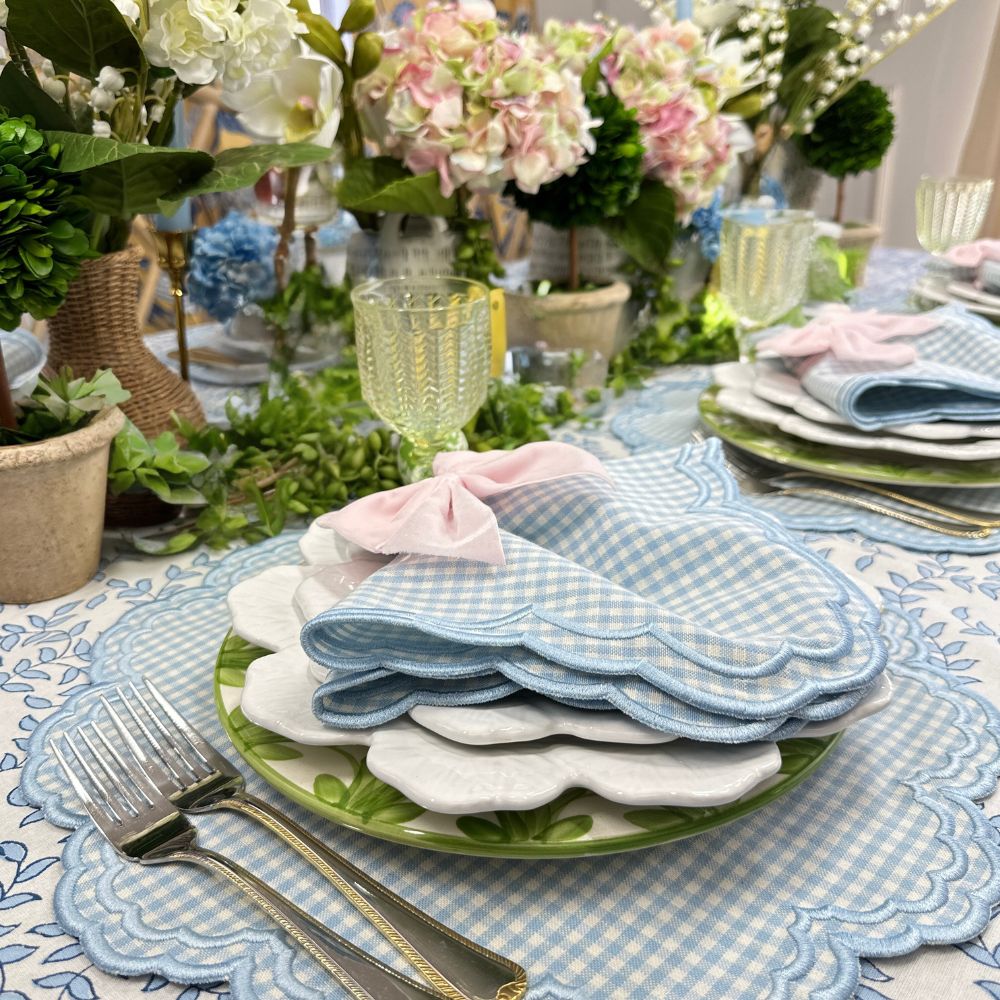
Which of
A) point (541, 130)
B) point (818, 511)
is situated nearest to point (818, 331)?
point (818, 511)

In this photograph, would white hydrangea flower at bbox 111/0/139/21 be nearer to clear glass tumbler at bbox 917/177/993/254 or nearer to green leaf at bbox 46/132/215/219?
green leaf at bbox 46/132/215/219

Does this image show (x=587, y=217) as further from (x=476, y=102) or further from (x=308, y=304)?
(x=308, y=304)

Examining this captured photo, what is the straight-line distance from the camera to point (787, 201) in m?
1.68

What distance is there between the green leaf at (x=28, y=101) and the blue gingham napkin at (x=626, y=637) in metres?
0.50

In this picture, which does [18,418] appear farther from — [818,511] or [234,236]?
[818,511]

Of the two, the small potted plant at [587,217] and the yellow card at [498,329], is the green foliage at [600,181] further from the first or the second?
the yellow card at [498,329]

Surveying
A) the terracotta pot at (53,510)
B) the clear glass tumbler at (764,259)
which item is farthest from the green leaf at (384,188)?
the terracotta pot at (53,510)

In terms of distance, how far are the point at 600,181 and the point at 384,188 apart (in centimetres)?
26

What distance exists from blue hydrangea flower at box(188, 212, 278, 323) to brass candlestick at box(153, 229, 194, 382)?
0.30 feet

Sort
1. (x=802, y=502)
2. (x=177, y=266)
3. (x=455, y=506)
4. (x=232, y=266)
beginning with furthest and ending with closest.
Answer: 1. (x=232, y=266)
2. (x=177, y=266)
3. (x=802, y=502)
4. (x=455, y=506)

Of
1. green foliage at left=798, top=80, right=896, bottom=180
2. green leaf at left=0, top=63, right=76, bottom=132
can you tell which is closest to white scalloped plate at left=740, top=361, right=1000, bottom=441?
green leaf at left=0, top=63, right=76, bottom=132

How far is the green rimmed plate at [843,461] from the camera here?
0.81 meters

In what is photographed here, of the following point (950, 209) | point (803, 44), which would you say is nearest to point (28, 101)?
point (803, 44)

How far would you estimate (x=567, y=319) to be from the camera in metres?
1.15
